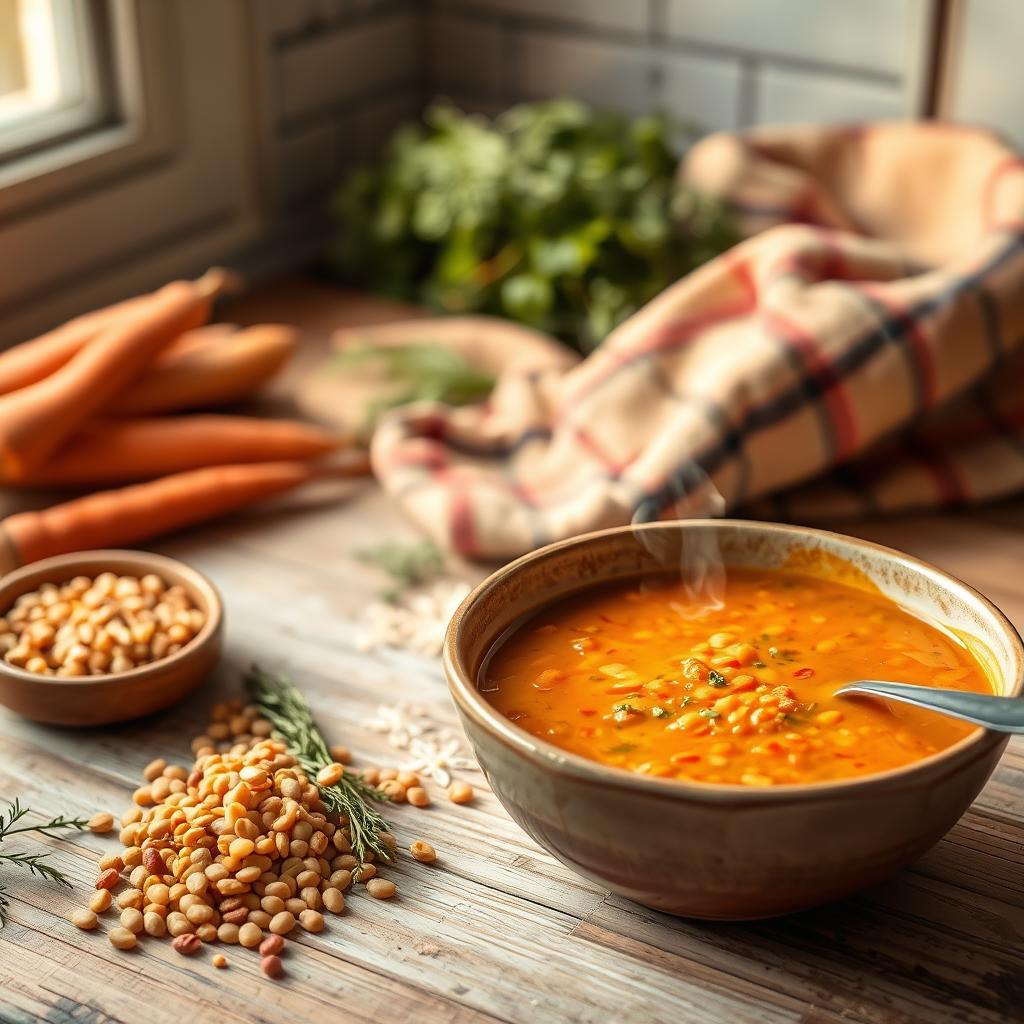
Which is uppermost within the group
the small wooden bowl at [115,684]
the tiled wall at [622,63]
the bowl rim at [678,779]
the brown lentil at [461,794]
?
the tiled wall at [622,63]

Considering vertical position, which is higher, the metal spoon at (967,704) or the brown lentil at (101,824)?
the metal spoon at (967,704)

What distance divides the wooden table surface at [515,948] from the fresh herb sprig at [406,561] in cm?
32

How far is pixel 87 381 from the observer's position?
176 cm

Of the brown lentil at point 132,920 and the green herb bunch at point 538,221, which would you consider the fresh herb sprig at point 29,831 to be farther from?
the green herb bunch at point 538,221

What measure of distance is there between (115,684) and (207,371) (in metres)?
0.70

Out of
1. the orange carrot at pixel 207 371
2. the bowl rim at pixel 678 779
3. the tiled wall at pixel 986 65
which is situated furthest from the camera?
the tiled wall at pixel 986 65

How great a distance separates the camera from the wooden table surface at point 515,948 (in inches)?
41.4

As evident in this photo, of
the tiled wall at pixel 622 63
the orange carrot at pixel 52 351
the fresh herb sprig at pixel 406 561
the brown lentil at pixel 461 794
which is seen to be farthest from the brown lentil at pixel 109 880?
the tiled wall at pixel 622 63

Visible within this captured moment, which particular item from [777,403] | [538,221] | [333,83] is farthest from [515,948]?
[333,83]

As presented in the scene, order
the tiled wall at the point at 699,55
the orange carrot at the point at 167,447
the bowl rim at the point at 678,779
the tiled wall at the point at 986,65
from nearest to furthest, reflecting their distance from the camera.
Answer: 1. the bowl rim at the point at 678,779
2. the orange carrot at the point at 167,447
3. the tiled wall at the point at 986,65
4. the tiled wall at the point at 699,55

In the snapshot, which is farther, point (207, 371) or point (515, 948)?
point (207, 371)

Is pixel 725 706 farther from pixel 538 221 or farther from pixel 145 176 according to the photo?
pixel 145 176

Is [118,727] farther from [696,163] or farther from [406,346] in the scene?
[696,163]

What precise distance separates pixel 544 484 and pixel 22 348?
710 mm
